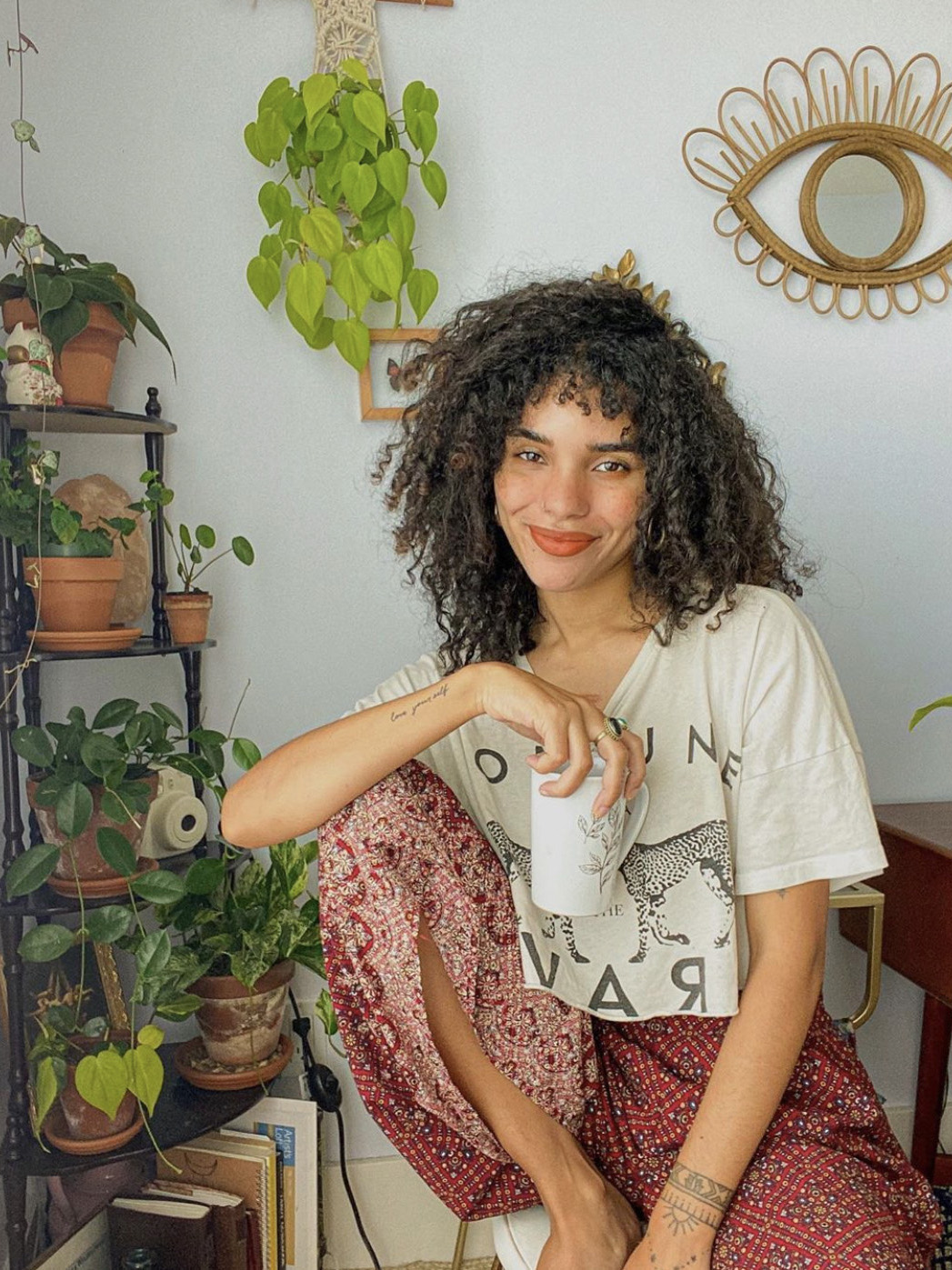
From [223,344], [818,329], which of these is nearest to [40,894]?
[223,344]

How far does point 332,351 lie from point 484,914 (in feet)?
3.09

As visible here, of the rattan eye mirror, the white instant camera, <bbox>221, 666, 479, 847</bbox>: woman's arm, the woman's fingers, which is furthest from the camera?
the rattan eye mirror

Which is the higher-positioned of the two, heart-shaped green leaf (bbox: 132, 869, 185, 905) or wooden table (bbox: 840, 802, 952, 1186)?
heart-shaped green leaf (bbox: 132, 869, 185, 905)

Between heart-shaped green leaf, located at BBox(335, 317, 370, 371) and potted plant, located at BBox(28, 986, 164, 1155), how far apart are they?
37.0 inches

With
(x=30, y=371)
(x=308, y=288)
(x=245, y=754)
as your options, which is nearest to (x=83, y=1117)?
(x=245, y=754)

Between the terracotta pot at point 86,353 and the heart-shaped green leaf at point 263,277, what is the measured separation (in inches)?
8.0

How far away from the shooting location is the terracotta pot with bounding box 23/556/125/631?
1.36 meters

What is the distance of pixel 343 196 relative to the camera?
159cm

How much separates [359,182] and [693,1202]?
1.33 metres

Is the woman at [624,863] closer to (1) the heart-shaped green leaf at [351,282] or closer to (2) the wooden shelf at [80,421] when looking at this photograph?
(1) the heart-shaped green leaf at [351,282]

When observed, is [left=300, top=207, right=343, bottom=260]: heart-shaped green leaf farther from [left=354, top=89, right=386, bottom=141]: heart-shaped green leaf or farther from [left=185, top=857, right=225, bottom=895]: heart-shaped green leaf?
[left=185, top=857, right=225, bottom=895]: heart-shaped green leaf

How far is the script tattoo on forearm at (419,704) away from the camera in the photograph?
1.04m

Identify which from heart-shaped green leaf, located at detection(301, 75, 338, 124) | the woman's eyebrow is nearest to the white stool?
the woman's eyebrow

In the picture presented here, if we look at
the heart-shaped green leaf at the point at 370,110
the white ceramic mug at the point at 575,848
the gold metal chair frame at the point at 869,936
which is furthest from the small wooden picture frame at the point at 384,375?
the gold metal chair frame at the point at 869,936
